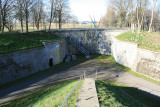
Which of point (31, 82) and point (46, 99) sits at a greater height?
point (46, 99)

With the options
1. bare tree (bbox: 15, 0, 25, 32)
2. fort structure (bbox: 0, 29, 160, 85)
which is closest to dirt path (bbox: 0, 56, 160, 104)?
fort structure (bbox: 0, 29, 160, 85)

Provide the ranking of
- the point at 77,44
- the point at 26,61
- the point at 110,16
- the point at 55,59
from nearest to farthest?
1. the point at 26,61
2. the point at 55,59
3. the point at 77,44
4. the point at 110,16

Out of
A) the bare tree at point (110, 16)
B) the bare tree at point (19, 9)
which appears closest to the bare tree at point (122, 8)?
the bare tree at point (110, 16)

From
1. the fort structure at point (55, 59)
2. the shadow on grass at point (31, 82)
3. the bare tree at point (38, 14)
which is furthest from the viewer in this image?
the bare tree at point (38, 14)

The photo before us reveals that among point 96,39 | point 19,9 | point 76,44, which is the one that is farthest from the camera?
point 96,39

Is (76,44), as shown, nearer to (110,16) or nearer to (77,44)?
(77,44)

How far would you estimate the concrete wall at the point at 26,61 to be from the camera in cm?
1512

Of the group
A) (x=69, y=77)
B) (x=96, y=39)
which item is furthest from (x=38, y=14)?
(x=69, y=77)

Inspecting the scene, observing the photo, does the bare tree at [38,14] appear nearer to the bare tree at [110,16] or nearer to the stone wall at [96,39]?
the stone wall at [96,39]

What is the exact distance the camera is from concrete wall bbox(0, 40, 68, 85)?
1512 cm

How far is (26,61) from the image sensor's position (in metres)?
17.6

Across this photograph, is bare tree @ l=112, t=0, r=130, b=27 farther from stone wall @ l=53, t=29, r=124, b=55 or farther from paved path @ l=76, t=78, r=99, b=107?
paved path @ l=76, t=78, r=99, b=107

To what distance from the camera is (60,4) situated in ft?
121

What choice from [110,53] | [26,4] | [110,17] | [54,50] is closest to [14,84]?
[54,50]
